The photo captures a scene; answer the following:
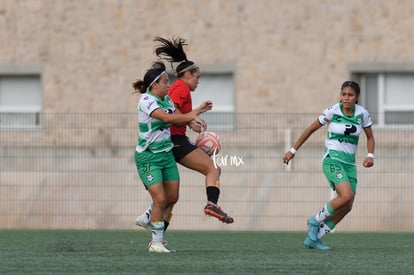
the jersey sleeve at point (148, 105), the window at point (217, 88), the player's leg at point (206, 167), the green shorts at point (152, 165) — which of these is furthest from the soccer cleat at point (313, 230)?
the window at point (217, 88)

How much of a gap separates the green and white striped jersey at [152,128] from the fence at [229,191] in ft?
28.4

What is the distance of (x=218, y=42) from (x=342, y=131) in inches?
520

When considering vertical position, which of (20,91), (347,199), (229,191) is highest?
(20,91)

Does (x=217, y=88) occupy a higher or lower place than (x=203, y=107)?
higher

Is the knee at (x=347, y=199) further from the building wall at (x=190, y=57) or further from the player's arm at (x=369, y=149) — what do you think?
the building wall at (x=190, y=57)

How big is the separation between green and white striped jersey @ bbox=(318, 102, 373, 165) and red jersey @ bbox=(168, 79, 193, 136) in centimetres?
154

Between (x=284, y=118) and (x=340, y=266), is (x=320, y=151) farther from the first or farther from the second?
(x=340, y=266)

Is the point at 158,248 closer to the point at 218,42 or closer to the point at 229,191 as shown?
the point at 229,191

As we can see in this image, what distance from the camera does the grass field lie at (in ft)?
37.9

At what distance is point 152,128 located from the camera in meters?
13.7

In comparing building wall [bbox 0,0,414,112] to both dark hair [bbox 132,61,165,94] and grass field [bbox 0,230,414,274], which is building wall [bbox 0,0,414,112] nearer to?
grass field [bbox 0,230,414,274]

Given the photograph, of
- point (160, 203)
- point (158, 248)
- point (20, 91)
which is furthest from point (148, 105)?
point (20, 91)

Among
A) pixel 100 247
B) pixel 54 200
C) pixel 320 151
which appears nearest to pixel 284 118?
pixel 320 151

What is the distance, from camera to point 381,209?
875 inches
